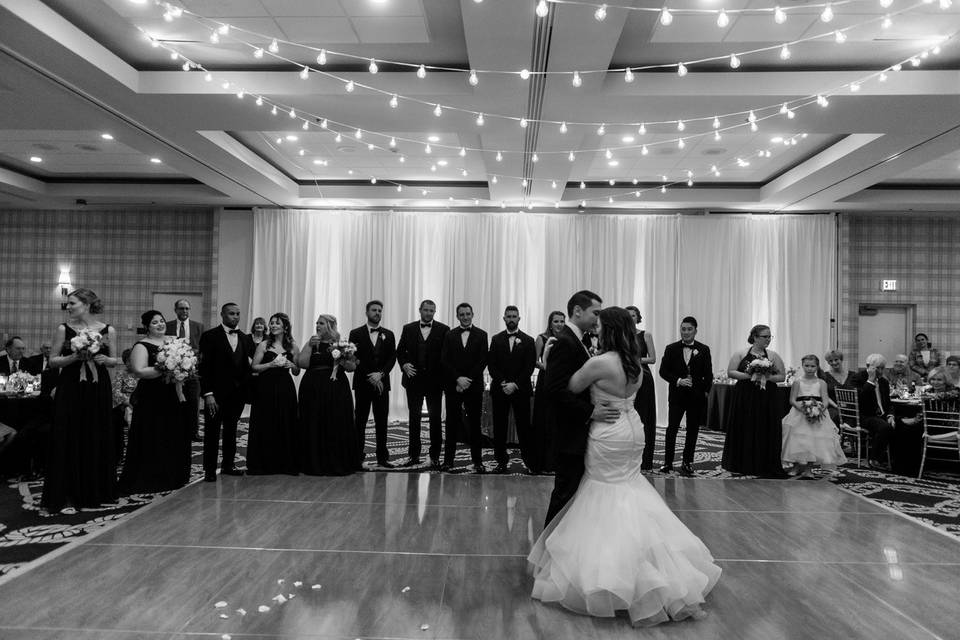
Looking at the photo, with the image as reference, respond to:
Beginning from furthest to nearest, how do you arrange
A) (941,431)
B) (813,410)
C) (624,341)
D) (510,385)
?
(941,431), (813,410), (510,385), (624,341)

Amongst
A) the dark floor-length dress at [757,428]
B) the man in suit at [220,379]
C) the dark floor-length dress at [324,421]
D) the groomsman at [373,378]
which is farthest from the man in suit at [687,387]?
the man in suit at [220,379]

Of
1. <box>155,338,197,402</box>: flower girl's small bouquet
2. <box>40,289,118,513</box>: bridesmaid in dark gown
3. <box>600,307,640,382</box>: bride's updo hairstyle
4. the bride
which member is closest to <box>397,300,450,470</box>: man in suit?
<box>155,338,197,402</box>: flower girl's small bouquet

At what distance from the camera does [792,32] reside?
231 inches

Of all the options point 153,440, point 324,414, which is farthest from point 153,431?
point 324,414

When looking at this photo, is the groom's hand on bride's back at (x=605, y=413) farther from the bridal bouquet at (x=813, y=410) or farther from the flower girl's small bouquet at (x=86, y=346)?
the bridal bouquet at (x=813, y=410)

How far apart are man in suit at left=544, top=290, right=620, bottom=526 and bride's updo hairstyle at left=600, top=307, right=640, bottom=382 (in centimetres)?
21

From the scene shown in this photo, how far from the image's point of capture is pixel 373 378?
7.26 m

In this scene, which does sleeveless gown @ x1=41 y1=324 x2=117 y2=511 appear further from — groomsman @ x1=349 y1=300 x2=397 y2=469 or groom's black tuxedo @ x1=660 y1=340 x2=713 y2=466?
groom's black tuxedo @ x1=660 y1=340 x2=713 y2=466

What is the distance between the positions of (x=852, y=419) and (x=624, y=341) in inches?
237

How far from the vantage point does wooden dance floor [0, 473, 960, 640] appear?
10.8 feet

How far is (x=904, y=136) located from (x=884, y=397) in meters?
2.93

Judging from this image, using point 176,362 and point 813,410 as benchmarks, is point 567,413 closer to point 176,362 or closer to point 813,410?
point 176,362

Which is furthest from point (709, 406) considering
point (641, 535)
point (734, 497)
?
point (641, 535)

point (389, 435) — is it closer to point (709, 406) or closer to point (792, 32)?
point (709, 406)
